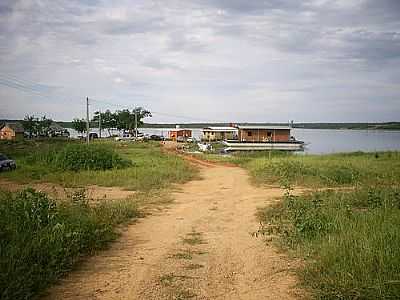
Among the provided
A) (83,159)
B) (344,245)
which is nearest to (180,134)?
(83,159)

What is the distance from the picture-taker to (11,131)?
77250mm

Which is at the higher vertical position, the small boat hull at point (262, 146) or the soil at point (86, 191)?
the small boat hull at point (262, 146)

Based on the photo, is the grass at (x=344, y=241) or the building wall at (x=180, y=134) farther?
the building wall at (x=180, y=134)

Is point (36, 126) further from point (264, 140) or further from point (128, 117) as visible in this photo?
point (264, 140)

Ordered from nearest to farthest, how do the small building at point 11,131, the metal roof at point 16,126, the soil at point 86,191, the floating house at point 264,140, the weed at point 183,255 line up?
the weed at point 183,255 < the soil at point 86,191 < the floating house at point 264,140 < the small building at point 11,131 < the metal roof at point 16,126

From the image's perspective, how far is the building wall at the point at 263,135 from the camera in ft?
165

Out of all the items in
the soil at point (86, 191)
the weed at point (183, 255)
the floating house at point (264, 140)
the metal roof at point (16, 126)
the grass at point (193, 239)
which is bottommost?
the soil at point (86, 191)

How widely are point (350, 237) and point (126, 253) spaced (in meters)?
3.51

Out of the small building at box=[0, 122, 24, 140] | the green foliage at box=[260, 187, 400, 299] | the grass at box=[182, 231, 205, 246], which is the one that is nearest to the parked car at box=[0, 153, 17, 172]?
the green foliage at box=[260, 187, 400, 299]

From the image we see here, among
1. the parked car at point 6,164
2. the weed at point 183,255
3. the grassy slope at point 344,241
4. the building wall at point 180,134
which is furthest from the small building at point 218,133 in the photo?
the weed at point 183,255

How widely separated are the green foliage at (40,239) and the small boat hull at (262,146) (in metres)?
39.3

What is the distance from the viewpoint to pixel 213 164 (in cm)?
2855

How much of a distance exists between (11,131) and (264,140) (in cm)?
5020

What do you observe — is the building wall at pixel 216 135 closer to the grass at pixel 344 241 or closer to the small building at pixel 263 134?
the small building at pixel 263 134
